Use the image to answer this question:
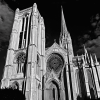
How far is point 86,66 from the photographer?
22875mm

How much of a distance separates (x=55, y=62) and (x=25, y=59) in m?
6.74

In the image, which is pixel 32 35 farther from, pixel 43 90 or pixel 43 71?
pixel 43 90

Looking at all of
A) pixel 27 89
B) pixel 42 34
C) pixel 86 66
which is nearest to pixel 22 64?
Answer: pixel 27 89

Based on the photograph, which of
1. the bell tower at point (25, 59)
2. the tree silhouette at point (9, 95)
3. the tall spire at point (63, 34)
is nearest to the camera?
the tree silhouette at point (9, 95)

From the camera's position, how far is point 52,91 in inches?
823

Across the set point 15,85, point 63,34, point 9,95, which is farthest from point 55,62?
point 63,34

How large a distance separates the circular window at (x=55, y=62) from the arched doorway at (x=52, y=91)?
350 cm

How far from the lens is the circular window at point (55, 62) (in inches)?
931

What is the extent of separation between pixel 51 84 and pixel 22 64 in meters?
6.97

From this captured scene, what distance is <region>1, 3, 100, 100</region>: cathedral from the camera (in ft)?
62.4

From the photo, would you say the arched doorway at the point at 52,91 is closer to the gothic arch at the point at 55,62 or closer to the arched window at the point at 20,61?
the gothic arch at the point at 55,62

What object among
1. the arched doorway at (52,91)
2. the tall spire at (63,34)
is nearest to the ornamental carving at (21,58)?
the arched doorway at (52,91)

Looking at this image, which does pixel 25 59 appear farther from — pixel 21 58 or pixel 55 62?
pixel 55 62

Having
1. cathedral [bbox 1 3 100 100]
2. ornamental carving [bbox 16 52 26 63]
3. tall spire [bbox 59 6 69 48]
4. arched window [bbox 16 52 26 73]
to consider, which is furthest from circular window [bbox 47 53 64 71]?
tall spire [bbox 59 6 69 48]
